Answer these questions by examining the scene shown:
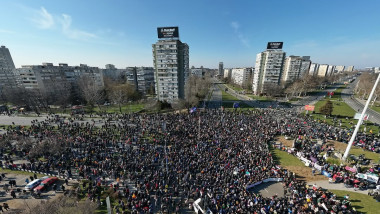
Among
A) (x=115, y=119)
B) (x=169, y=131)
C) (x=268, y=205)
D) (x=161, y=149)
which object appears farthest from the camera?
(x=115, y=119)

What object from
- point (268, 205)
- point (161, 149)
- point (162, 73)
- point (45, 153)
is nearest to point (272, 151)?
point (268, 205)

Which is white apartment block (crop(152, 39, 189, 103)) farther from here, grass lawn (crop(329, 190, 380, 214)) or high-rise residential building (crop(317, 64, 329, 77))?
high-rise residential building (crop(317, 64, 329, 77))

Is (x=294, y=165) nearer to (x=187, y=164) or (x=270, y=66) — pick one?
(x=187, y=164)

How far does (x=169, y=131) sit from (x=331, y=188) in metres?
25.8

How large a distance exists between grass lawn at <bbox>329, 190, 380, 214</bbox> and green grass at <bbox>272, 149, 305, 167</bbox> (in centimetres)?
565

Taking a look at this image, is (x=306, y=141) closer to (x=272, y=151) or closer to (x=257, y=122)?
(x=272, y=151)

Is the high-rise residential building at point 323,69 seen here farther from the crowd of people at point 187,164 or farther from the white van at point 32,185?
the white van at point 32,185

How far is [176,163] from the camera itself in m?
20.0

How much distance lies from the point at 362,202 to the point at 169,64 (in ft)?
170

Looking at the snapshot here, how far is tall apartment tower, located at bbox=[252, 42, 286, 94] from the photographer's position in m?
74.3

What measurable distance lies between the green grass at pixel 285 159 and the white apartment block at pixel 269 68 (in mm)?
55942

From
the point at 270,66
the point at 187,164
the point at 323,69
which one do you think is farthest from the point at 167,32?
the point at 323,69

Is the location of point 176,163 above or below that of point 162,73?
below

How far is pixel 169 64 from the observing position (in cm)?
5225
